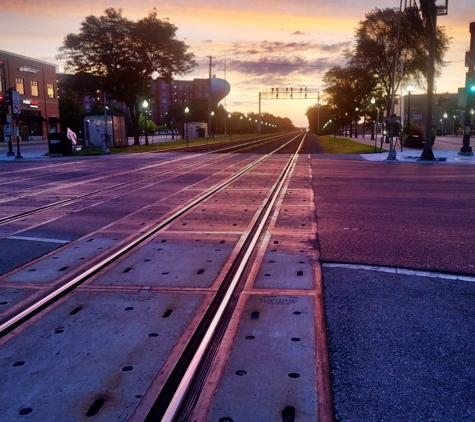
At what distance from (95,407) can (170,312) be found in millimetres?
1706

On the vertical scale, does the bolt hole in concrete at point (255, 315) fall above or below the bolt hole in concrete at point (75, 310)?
below

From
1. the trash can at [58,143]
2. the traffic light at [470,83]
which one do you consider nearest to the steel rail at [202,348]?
the traffic light at [470,83]

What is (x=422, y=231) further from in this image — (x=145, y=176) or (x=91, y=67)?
(x=91, y=67)

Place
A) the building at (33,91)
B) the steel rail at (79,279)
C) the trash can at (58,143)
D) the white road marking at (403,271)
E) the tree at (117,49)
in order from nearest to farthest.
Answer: the steel rail at (79,279) → the white road marking at (403,271) → the trash can at (58,143) → the tree at (117,49) → the building at (33,91)

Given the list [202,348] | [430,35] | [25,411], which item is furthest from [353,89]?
[25,411]

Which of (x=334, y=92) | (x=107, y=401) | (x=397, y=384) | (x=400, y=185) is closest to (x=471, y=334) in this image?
(x=397, y=384)

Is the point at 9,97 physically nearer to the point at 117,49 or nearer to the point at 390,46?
the point at 117,49

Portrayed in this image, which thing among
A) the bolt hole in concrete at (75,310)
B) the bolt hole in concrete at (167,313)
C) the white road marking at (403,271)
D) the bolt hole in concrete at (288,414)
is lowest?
the white road marking at (403,271)

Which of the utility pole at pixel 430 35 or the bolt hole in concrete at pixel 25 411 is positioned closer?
the bolt hole in concrete at pixel 25 411

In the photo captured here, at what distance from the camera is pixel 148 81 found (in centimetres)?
5244

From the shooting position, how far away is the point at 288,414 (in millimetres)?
3293

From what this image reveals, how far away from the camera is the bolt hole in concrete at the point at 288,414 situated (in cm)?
323

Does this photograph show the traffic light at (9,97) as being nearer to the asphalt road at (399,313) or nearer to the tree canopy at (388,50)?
the asphalt road at (399,313)

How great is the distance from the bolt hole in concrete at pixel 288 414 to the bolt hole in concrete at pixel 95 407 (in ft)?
3.76
